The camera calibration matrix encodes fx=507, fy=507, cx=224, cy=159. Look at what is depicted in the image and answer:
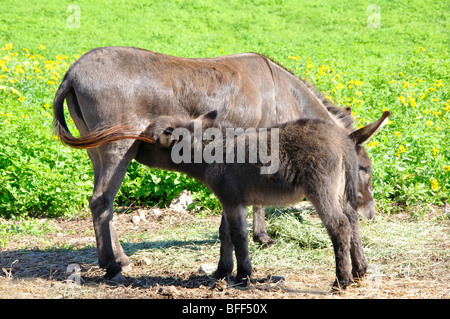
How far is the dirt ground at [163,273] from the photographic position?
13.6ft

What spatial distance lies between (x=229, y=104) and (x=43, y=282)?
2.39 m

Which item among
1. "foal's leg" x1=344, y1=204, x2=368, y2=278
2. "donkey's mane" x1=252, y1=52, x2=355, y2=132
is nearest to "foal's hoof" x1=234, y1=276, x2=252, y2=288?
"foal's leg" x1=344, y1=204, x2=368, y2=278

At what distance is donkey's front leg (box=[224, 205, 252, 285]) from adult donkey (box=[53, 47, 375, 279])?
93cm

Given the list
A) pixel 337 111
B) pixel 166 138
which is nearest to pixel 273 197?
pixel 166 138

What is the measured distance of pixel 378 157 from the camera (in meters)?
6.80

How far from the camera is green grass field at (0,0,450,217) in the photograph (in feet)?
21.7

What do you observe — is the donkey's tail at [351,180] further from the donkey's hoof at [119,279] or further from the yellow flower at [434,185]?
the yellow flower at [434,185]

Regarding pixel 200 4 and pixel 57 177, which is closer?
pixel 57 177

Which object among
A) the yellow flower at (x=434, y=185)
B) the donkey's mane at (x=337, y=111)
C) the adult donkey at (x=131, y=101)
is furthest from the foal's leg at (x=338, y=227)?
the yellow flower at (x=434, y=185)

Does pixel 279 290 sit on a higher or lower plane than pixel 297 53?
lower

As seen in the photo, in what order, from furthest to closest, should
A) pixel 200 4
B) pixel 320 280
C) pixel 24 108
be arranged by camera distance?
pixel 200 4 → pixel 24 108 → pixel 320 280

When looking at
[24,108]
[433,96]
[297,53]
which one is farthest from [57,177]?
[297,53]

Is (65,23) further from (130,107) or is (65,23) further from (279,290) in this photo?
(279,290)

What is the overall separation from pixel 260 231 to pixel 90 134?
225 cm
